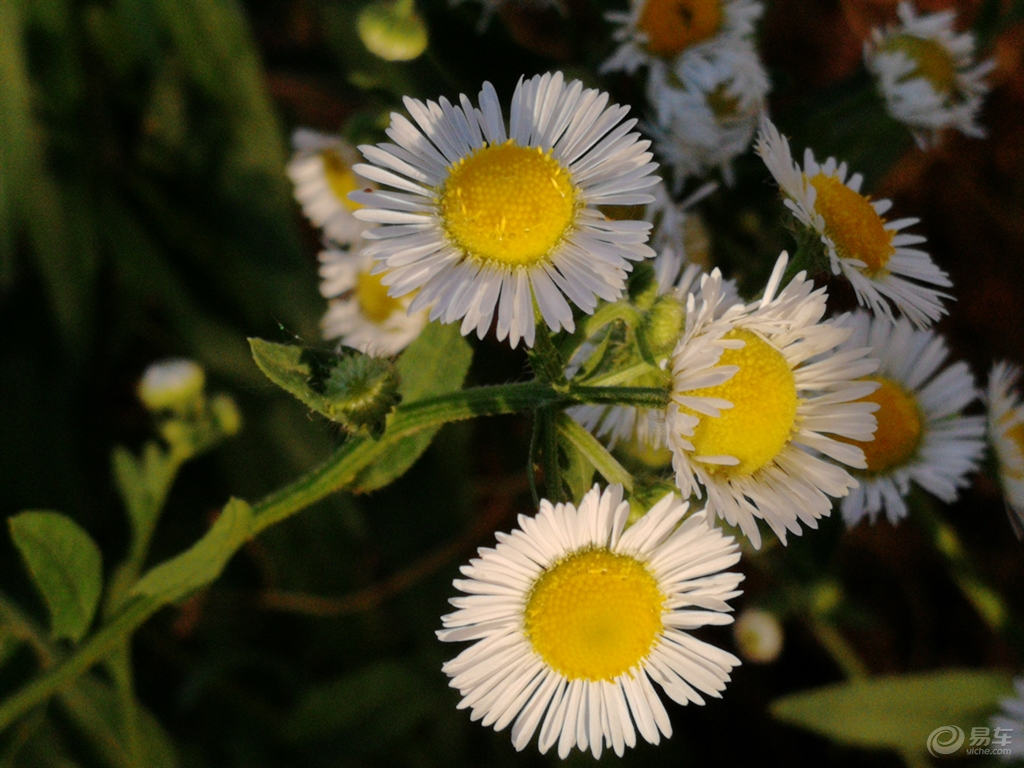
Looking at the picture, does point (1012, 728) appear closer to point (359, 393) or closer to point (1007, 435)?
point (1007, 435)

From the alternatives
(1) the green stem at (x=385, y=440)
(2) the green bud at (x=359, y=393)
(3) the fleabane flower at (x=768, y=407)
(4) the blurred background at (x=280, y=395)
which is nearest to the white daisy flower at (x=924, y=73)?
(4) the blurred background at (x=280, y=395)

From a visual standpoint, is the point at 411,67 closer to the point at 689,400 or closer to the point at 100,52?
the point at 100,52

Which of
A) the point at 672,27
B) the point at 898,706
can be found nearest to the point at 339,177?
the point at 672,27

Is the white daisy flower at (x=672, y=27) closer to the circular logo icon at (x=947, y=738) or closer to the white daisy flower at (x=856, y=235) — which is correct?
the white daisy flower at (x=856, y=235)

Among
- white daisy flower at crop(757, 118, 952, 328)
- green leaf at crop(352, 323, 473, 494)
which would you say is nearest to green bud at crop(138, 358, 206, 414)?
green leaf at crop(352, 323, 473, 494)

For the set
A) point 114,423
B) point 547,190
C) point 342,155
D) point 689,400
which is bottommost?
point 689,400

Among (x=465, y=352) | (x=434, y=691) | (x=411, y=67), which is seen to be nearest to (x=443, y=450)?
(x=434, y=691)

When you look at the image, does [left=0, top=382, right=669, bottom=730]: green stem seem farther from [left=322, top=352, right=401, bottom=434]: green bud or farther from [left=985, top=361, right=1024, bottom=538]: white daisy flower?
[left=985, top=361, right=1024, bottom=538]: white daisy flower

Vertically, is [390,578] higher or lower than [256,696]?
higher
